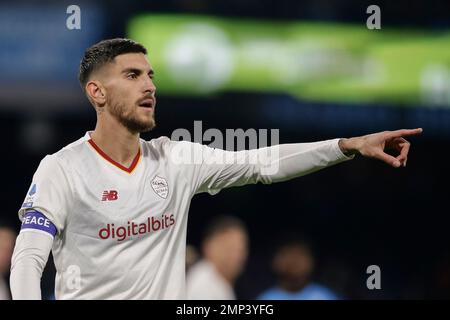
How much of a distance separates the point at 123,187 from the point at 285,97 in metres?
8.08

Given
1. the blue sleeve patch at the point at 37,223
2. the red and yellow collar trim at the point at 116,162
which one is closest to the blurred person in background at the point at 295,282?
the red and yellow collar trim at the point at 116,162

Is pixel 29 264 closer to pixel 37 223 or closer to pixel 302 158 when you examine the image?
pixel 37 223

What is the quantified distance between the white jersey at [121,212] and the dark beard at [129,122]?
0.53 ft

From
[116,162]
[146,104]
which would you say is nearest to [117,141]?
[116,162]

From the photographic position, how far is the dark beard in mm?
4172

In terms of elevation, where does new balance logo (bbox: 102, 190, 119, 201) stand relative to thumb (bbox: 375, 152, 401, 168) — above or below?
below

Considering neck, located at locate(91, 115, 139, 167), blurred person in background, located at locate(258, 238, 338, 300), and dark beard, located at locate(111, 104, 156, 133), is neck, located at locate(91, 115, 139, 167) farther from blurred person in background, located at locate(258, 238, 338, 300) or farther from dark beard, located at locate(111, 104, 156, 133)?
blurred person in background, located at locate(258, 238, 338, 300)

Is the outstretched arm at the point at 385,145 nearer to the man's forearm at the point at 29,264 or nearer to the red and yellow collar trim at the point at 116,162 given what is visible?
the red and yellow collar trim at the point at 116,162

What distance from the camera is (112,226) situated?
3955 millimetres

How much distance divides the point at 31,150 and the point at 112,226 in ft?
29.2

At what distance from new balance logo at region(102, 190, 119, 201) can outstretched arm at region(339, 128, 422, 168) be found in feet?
3.70

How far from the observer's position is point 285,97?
12.0 meters

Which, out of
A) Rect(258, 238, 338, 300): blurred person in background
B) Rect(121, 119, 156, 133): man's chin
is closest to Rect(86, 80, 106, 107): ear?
Rect(121, 119, 156, 133): man's chin
